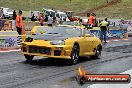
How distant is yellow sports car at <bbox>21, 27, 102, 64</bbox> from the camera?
539 inches

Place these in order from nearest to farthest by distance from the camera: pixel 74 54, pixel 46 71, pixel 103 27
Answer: pixel 46 71, pixel 74 54, pixel 103 27

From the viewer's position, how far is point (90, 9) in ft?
242

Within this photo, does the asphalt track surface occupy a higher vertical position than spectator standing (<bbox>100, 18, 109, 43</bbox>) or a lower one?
higher

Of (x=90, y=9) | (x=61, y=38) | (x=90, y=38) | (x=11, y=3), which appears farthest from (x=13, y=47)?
(x=90, y=9)

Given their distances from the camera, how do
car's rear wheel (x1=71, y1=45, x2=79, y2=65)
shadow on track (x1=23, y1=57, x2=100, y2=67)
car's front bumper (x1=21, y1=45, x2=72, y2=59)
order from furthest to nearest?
1. car's rear wheel (x1=71, y1=45, x2=79, y2=65)
2. shadow on track (x1=23, y1=57, x2=100, y2=67)
3. car's front bumper (x1=21, y1=45, x2=72, y2=59)

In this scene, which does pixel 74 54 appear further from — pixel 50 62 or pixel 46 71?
pixel 46 71

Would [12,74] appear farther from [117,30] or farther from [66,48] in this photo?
[117,30]

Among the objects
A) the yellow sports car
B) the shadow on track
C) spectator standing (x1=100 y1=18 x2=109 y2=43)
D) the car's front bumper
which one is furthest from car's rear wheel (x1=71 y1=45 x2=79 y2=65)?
spectator standing (x1=100 y1=18 x2=109 y2=43)

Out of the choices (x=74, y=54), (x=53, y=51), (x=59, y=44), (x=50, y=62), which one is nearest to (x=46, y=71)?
(x=53, y=51)

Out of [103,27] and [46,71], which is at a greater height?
[46,71]

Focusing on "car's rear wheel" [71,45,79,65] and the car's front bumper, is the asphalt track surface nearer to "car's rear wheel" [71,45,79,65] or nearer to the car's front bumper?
"car's rear wheel" [71,45,79,65]

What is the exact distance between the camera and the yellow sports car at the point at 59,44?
13.7 meters

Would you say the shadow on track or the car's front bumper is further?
the shadow on track

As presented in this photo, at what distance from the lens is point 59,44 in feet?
45.2
